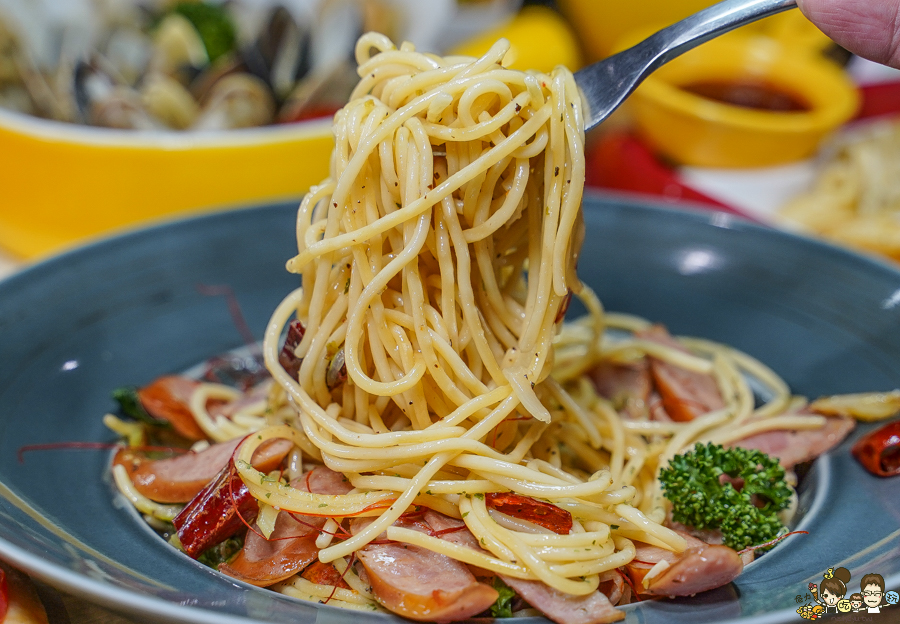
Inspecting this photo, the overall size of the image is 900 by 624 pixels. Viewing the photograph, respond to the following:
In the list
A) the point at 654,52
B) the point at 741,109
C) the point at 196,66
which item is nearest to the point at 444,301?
the point at 654,52

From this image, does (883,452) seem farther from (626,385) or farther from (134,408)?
(134,408)

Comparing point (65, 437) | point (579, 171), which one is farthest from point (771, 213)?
point (65, 437)

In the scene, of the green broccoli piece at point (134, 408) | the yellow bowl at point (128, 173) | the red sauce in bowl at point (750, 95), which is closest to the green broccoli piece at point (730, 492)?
the green broccoli piece at point (134, 408)

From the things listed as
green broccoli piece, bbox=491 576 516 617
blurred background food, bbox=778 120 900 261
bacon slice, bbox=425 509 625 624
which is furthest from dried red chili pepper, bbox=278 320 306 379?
blurred background food, bbox=778 120 900 261

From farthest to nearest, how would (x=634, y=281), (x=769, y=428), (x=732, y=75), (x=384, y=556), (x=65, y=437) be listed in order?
(x=732, y=75) → (x=634, y=281) → (x=769, y=428) → (x=65, y=437) → (x=384, y=556)

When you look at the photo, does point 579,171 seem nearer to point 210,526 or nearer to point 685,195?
point 210,526

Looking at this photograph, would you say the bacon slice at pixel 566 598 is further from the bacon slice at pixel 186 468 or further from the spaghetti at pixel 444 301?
the bacon slice at pixel 186 468

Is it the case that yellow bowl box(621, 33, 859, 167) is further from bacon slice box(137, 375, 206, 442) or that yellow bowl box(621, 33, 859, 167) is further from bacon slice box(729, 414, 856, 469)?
bacon slice box(137, 375, 206, 442)

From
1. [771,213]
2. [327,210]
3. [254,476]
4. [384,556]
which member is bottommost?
[771,213]
